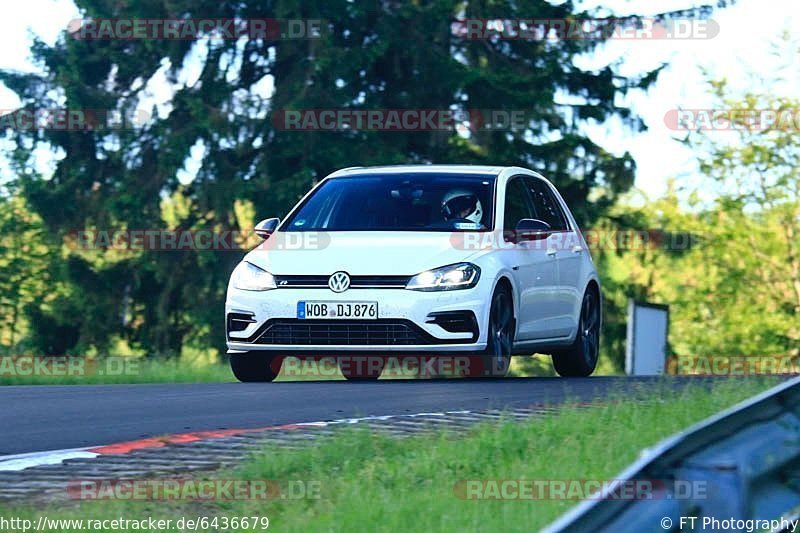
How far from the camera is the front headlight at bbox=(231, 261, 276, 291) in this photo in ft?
42.5

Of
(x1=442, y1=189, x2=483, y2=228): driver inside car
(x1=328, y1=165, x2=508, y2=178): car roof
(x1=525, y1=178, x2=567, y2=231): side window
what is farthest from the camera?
(x1=525, y1=178, x2=567, y2=231): side window

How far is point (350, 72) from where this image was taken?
32094 mm

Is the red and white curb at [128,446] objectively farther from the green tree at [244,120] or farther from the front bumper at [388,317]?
the green tree at [244,120]

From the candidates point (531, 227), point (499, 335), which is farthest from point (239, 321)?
point (531, 227)

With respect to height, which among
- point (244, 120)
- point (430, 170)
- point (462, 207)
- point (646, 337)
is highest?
point (244, 120)

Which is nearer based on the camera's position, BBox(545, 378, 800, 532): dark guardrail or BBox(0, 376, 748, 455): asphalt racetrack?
BBox(545, 378, 800, 532): dark guardrail

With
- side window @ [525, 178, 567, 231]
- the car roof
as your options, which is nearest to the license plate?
the car roof

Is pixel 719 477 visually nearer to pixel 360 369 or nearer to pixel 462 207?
pixel 462 207

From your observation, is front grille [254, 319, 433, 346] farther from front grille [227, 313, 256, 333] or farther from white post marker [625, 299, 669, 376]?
white post marker [625, 299, 669, 376]

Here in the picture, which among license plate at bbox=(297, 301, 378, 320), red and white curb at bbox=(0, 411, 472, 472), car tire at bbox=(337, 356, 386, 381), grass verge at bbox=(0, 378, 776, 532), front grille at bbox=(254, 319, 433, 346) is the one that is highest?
license plate at bbox=(297, 301, 378, 320)

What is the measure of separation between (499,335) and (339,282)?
1.47m

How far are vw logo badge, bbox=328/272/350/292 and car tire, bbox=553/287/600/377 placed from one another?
304 centimetres

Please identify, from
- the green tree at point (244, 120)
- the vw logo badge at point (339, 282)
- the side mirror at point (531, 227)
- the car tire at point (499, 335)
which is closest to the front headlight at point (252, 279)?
the vw logo badge at point (339, 282)

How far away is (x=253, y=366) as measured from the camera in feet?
45.1
